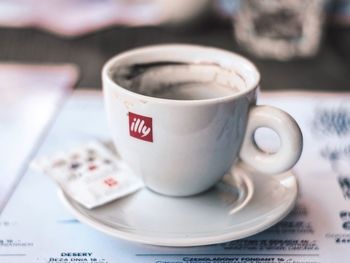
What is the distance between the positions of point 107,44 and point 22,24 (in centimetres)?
15

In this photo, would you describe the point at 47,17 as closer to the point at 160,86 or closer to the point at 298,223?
the point at 160,86

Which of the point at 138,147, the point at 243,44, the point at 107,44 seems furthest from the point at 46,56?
the point at 138,147

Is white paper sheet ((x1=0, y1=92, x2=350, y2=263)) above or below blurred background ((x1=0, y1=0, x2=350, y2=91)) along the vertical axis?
above

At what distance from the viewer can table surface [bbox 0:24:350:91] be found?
2.27 ft

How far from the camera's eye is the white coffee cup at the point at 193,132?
0.36 meters

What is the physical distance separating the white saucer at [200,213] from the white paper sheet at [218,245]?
0.02 m

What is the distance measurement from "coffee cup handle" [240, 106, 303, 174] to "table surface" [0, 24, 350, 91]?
277 mm

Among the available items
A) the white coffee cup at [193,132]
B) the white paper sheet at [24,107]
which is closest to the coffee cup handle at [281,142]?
the white coffee cup at [193,132]

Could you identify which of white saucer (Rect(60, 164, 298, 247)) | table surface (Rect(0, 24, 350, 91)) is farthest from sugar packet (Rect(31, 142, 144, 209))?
table surface (Rect(0, 24, 350, 91))

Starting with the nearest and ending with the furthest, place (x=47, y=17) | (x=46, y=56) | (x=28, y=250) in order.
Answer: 1. (x=28, y=250)
2. (x=46, y=56)
3. (x=47, y=17)

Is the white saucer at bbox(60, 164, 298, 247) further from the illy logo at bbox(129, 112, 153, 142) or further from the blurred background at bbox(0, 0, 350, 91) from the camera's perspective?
the blurred background at bbox(0, 0, 350, 91)

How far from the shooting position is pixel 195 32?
33.4 inches

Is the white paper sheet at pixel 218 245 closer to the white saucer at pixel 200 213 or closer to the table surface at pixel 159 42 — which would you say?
the white saucer at pixel 200 213

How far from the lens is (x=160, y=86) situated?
0.45m
